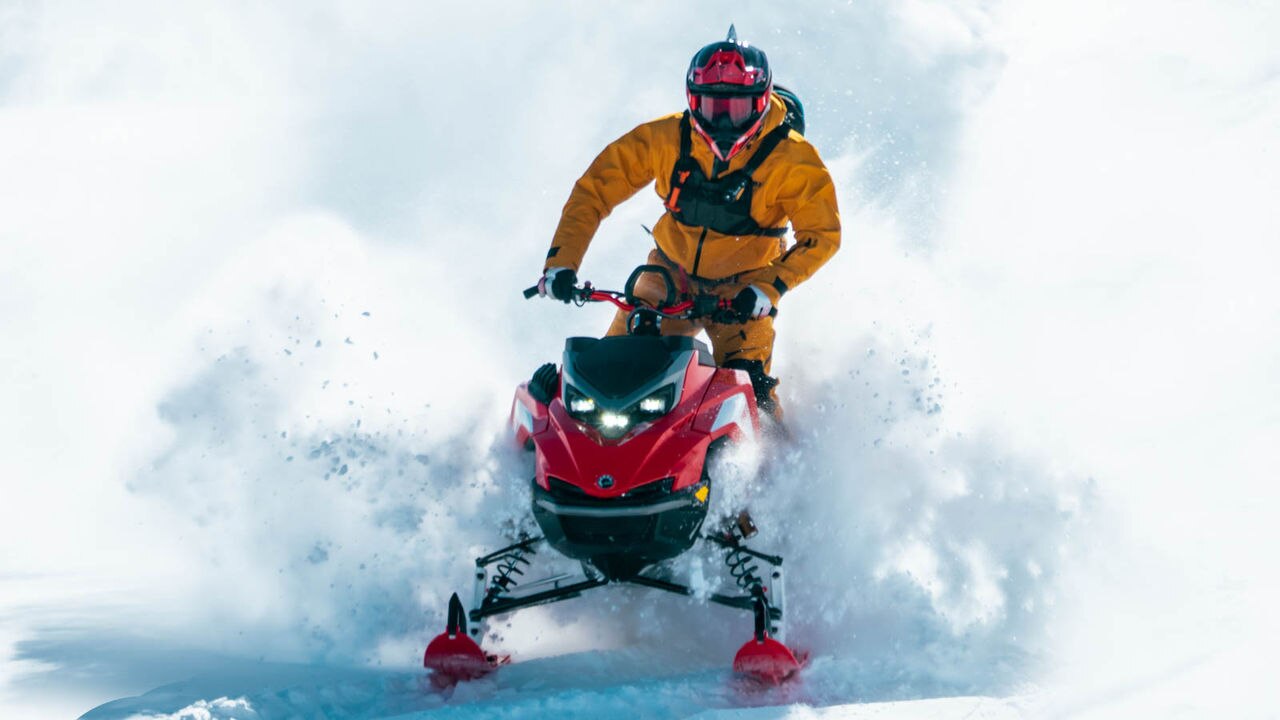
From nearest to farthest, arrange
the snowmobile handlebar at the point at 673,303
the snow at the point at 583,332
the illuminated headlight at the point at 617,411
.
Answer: the illuminated headlight at the point at 617,411 < the snow at the point at 583,332 < the snowmobile handlebar at the point at 673,303

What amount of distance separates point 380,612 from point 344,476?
986 mm

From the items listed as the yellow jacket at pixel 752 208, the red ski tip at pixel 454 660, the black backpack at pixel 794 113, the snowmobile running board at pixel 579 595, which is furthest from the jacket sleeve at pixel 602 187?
the red ski tip at pixel 454 660

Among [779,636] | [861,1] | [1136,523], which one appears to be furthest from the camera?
[861,1]

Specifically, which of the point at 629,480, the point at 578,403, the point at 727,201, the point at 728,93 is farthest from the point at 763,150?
the point at 629,480

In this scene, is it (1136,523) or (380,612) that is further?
(1136,523)

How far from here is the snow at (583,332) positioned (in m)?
4.91

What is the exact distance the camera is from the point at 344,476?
20.0 feet

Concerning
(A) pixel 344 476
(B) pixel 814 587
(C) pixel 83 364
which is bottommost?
(B) pixel 814 587

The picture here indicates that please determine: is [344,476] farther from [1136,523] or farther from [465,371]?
[1136,523]

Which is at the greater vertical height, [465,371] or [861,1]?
[861,1]

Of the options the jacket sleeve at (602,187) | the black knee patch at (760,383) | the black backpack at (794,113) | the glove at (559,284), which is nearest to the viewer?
the glove at (559,284)

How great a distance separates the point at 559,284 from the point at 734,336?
96 cm

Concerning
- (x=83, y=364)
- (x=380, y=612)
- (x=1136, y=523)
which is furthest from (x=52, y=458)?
(x=1136, y=523)

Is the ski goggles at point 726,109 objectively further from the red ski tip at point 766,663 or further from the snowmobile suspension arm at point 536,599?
the red ski tip at point 766,663
